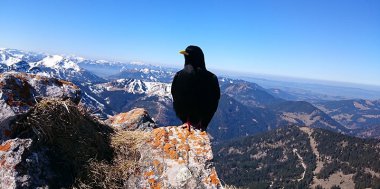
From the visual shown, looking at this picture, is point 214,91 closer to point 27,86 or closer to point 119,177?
point 119,177

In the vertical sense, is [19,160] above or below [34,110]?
below

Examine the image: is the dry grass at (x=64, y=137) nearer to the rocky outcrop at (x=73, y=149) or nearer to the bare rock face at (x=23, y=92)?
the rocky outcrop at (x=73, y=149)

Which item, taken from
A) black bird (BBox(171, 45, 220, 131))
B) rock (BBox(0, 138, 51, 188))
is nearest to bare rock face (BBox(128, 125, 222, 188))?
rock (BBox(0, 138, 51, 188))

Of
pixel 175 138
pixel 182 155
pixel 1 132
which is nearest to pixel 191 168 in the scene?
pixel 182 155

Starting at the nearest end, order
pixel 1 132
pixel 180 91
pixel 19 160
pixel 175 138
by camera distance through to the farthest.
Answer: pixel 19 160, pixel 1 132, pixel 175 138, pixel 180 91

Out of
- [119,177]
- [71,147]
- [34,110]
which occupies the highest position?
[34,110]

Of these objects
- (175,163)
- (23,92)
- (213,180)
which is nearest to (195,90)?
(175,163)

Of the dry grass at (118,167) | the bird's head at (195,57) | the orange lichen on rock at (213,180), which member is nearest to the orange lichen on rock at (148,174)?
the dry grass at (118,167)
